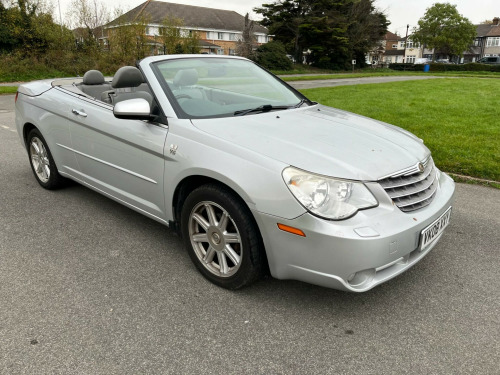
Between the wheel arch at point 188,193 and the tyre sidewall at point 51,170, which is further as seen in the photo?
the tyre sidewall at point 51,170

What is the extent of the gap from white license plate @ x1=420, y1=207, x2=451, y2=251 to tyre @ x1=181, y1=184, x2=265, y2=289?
987 mm

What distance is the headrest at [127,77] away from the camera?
4031 mm

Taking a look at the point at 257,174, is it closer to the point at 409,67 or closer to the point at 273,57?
the point at 273,57

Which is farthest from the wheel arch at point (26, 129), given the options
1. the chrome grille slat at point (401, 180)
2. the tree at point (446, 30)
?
the tree at point (446, 30)

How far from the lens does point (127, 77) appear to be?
159 inches

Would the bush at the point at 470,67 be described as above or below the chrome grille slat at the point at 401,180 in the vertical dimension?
above

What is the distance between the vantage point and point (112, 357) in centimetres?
226

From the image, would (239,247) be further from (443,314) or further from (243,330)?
(443,314)

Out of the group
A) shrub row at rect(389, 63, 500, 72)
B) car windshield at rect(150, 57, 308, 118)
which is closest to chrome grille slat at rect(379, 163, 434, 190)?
car windshield at rect(150, 57, 308, 118)

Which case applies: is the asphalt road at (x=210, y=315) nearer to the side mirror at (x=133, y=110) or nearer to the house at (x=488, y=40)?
the side mirror at (x=133, y=110)

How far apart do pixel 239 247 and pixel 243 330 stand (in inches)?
20.9

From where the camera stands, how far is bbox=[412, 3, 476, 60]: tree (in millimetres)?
71312

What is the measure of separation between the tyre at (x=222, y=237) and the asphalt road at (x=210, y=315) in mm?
161

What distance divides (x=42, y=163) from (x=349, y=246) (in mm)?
3883
